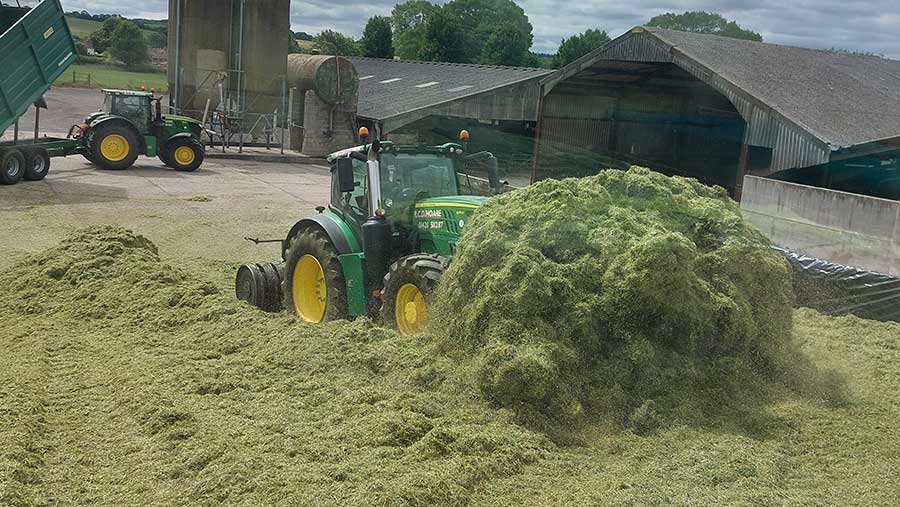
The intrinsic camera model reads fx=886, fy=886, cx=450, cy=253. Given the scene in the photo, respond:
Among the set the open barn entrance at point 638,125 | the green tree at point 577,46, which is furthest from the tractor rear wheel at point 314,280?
the green tree at point 577,46

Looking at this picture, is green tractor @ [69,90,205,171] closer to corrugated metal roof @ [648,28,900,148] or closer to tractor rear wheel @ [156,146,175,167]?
tractor rear wheel @ [156,146,175,167]

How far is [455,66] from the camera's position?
35.0 metres

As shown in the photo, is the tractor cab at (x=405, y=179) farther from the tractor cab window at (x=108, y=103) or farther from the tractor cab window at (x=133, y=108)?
the tractor cab window at (x=108, y=103)

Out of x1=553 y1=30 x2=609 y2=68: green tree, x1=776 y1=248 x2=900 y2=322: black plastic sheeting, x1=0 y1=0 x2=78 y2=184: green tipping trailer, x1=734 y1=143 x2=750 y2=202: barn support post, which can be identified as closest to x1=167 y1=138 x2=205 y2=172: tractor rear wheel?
x1=0 y1=0 x2=78 y2=184: green tipping trailer

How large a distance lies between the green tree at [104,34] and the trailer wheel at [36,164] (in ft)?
153

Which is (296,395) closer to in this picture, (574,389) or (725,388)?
(574,389)

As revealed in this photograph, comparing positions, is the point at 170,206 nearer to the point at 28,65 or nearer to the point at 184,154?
the point at 28,65

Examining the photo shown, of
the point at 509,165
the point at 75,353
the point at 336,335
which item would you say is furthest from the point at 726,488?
the point at 509,165

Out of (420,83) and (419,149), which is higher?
(420,83)

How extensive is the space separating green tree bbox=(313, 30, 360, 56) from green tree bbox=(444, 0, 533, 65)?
Answer: 7504 millimetres

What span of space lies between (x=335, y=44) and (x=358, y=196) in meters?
54.5

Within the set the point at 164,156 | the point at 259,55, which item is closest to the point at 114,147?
the point at 164,156

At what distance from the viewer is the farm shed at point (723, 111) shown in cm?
1625

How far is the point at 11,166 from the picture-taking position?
17812 millimetres
